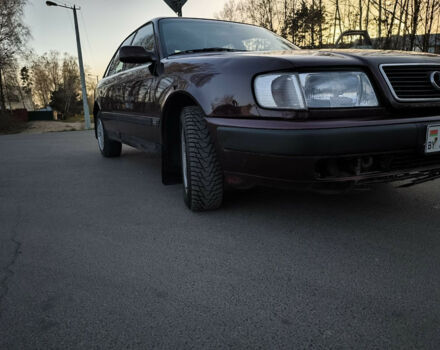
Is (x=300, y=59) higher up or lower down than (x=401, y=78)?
higher up

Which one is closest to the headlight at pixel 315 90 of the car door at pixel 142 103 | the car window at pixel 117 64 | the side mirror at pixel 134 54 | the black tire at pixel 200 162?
the black tire at pixel 200 162

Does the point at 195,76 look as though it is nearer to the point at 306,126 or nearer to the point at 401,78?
the point at 306,126

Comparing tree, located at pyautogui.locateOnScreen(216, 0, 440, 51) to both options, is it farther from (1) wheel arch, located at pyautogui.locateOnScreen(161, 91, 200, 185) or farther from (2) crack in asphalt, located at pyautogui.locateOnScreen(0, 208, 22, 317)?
(2) crack in asphalt, located at pyautogui.locateOnScreen(0, 208, 22, 317)

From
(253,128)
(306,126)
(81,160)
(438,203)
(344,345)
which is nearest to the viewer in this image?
(344,345)

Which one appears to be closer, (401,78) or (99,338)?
(99,338)

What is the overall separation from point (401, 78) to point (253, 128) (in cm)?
80

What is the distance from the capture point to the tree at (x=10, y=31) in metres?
24.3

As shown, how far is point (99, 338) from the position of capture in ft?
3.85

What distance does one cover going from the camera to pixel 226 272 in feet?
5.29

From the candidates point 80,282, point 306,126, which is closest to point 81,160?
point 80,282

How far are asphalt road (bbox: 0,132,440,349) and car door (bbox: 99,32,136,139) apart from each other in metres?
1.32

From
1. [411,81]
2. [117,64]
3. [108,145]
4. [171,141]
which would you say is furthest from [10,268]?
[108,145]

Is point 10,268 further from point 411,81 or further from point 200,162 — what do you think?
point 411,81

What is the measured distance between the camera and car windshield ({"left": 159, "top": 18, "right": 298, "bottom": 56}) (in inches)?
114
